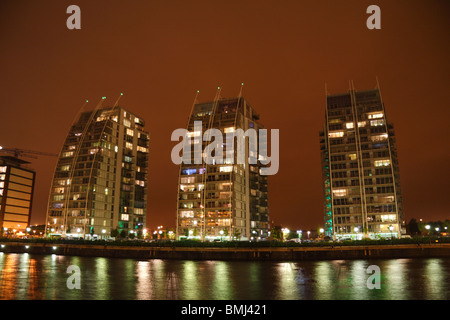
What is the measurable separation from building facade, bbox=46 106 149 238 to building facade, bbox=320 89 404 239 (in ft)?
307

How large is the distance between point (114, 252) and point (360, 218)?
97242 mm

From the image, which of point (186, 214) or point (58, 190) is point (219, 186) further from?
point (58, 190)

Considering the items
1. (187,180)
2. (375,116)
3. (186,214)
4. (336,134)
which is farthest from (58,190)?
(375,116)

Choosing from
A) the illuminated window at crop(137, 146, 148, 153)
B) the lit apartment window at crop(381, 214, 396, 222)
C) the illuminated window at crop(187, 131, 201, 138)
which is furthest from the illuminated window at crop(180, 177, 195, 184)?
the lit apartment window at crop(381, 214, 396, 222)

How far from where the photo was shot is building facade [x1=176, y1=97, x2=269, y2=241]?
14638 cm

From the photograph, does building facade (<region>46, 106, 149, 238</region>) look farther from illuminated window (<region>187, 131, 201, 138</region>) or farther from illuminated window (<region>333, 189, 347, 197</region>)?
illuminated window (<region>333, 189, 347, 197</region>)

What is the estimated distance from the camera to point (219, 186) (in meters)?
149

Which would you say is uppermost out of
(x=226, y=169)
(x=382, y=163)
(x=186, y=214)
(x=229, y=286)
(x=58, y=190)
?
(x=382, y=163)

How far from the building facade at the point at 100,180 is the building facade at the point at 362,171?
9370 centimetres

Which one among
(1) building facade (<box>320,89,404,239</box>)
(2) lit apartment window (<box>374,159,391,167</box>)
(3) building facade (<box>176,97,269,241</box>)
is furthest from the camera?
(3) building facade (<box>176,97,269,241</box>)

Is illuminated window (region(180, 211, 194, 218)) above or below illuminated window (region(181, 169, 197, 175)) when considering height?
below

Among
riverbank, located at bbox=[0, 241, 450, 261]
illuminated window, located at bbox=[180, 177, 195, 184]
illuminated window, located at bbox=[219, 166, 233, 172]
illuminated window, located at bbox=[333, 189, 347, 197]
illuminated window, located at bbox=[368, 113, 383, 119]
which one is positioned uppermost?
illuminated window, located at bbox=[368, 113, 383, 119]

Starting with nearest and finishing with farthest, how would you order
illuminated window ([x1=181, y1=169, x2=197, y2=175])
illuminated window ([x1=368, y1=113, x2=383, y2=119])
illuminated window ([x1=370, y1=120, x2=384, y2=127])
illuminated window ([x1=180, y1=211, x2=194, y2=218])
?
illuminated window ([x1=370, y1=120, x2=384, y2=127]), illuminated window ([x1=368, y1=113, x2=383, y2=119]), illuminated window ([x1=180, y1=211, x2=194, y2=218]), illuminated window ([x1=181, y1=169, x2=197, y2=175])

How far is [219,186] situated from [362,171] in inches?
2344
